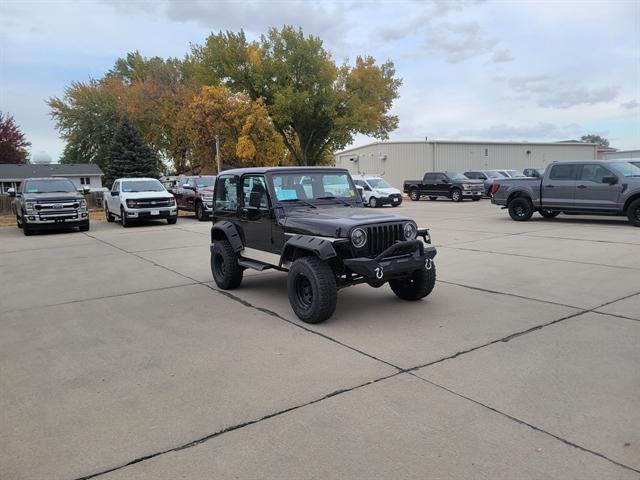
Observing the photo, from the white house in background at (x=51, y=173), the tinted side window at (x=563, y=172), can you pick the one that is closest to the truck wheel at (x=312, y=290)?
the tinted side window at (x=563, y=172)

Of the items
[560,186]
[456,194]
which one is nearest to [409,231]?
[560,186]

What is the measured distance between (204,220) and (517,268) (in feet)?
47.8

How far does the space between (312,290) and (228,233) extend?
2.33m

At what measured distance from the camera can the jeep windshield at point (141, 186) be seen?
759 inches

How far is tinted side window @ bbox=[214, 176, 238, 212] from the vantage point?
7555 millimetres

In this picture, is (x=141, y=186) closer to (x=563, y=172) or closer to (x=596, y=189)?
(x=563, y=172)

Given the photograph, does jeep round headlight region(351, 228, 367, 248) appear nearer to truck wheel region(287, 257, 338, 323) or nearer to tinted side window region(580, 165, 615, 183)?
truck wheel region(287, 257, 338, 323)

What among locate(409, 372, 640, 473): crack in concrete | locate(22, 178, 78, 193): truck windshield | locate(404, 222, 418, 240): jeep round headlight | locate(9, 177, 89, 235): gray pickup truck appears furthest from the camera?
locate(22, 178, 78, 193): truck windshield

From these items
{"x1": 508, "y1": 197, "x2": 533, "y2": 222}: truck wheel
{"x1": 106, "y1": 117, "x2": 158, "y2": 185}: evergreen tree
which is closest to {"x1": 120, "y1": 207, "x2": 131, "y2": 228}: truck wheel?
{"x1": 508, "y1": 197, "x2": 533, "y2": 222}: truck wheel

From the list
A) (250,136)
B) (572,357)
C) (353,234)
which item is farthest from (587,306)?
(250,136)

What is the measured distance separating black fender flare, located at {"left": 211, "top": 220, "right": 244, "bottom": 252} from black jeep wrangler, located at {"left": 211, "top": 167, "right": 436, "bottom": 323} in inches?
0.6

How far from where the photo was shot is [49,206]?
16266 millimetres

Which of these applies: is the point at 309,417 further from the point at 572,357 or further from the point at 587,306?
the point at 587,306

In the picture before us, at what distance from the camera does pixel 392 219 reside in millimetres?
6047
